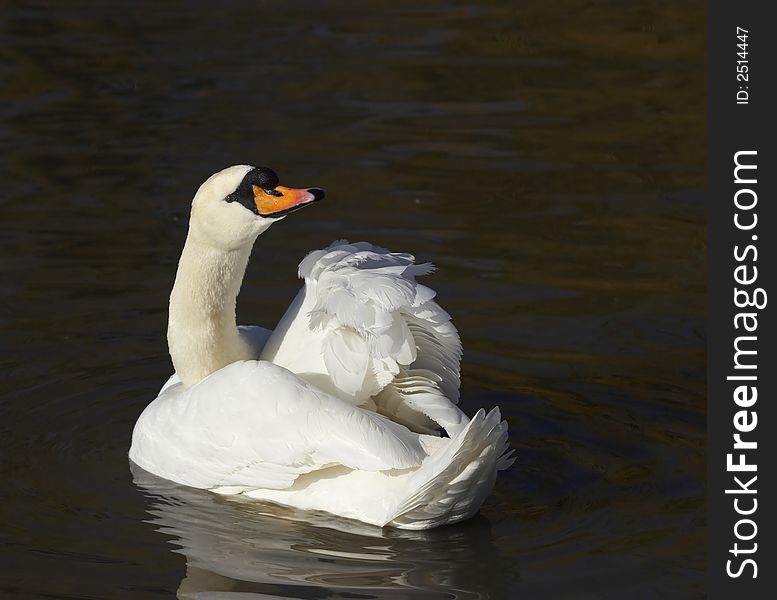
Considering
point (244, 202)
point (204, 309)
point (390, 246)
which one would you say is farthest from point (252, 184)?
point (390, 246)

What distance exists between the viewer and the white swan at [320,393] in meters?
6.23

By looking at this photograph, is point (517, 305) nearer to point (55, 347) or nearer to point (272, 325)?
point (272, 325)

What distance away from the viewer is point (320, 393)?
6445mm

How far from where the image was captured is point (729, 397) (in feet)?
24.2

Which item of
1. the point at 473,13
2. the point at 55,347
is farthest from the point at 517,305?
the point at 473,13

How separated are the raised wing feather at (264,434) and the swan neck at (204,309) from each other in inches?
13.9

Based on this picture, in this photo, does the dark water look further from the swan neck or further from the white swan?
the swan neck

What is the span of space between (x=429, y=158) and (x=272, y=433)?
573 centimetres

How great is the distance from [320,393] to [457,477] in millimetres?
759

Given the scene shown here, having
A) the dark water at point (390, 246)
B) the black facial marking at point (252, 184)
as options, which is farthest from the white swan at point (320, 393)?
the dark water at point (390, 246)

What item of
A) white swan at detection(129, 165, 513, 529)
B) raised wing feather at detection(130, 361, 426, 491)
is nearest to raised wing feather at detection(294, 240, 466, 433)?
white swan at detection(129, 165, 513, 529)

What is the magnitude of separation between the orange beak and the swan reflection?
1.34m

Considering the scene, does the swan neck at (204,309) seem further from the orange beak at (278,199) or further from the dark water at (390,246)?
the dark water at (390,246)

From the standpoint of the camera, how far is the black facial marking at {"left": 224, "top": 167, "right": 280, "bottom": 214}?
6.72 metres
